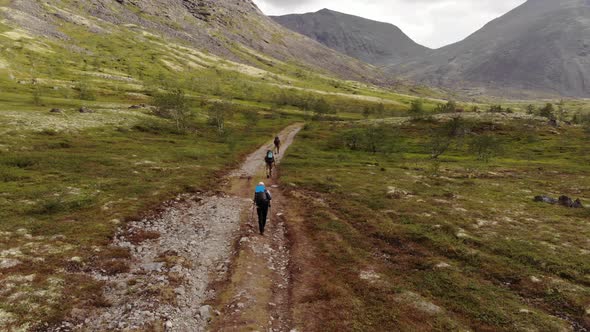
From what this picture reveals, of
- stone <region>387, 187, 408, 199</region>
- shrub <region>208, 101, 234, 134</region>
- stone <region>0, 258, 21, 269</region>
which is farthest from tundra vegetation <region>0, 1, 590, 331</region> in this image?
shrub <region>208, 101, 234, 134</region>

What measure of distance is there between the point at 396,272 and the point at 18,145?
57503 mm

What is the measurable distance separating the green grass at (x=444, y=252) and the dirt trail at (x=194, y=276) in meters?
2.16

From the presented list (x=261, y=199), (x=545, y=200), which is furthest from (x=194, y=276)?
(x=545, y=200)

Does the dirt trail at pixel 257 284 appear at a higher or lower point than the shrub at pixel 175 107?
lower

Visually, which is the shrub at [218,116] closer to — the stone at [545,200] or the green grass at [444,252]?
the green grass at [444,252]

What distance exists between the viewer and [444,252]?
71.5 ft

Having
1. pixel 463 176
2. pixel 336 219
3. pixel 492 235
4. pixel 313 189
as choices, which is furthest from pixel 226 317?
pixel 463 176

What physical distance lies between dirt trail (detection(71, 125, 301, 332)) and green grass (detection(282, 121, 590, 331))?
2164 millimetres

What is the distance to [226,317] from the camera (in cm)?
1467

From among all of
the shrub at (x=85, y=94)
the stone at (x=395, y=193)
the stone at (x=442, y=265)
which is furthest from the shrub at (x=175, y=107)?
the stone at (x=442, y=265)

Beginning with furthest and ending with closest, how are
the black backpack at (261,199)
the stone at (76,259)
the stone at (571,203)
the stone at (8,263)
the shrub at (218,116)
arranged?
the shrub at (218,116) → the stone at (571,203) → the black backpack at (261,199) → the stone at (76,259) → the stone at (8,263)

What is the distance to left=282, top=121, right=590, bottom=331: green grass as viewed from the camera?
50.0 ft

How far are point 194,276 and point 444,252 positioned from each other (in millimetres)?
16119

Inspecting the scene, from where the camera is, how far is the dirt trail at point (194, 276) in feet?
46.7
